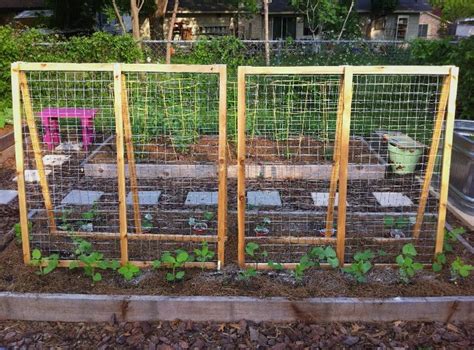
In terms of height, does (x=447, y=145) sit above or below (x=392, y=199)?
above

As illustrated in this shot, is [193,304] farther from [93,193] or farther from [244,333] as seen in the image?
[93,193]

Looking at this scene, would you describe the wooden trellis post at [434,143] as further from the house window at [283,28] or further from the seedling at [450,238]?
the house window at [283,28]

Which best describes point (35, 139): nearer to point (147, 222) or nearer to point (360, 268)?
point (147, 222)

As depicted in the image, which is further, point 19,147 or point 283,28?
point 283,28

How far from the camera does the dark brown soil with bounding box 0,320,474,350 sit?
3.29 m

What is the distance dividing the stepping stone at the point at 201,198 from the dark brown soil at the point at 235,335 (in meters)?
2.30

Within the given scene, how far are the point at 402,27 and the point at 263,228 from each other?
2987cm

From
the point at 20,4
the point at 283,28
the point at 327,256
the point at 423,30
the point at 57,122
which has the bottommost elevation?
the point at 327,256

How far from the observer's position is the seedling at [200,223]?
4.60 meters

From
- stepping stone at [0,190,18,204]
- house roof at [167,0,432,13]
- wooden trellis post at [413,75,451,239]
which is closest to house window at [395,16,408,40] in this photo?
house roof at [167,0,432,13]

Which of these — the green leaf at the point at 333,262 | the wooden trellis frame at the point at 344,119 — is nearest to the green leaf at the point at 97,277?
the wooden trellis frame at the point at 344,119

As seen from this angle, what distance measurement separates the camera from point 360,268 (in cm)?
377

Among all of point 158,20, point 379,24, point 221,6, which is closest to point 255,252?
point 158,20

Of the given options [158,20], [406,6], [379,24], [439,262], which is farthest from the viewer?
[379,24]
